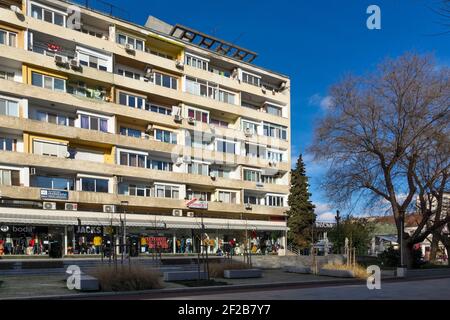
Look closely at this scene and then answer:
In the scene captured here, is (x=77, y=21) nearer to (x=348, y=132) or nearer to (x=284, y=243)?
(x=348, y=132)

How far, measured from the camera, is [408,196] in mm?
37875

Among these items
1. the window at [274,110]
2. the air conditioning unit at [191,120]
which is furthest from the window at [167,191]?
the window at [274,110]

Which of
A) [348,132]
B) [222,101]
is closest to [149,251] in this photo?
[222,101]

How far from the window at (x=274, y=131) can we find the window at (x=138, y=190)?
60.6 ft

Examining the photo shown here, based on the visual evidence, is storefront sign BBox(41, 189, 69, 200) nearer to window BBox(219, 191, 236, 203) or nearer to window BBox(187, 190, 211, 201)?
window BBox(187, 190, 211, 201)

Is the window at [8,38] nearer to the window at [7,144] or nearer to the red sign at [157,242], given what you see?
the window at [7,144]

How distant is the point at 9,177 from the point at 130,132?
44.2 ft

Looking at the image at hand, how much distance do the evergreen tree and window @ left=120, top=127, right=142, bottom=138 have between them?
2183cm

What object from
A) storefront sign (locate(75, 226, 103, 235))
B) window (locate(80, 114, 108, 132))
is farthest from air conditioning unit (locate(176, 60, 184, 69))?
storefront sign (locate(75, 226, 103, 235))

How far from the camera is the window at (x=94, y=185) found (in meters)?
46.2

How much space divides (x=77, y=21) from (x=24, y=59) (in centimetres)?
693

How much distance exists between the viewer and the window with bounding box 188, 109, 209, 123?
5641 cm

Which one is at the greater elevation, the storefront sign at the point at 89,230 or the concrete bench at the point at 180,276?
the storefront sign at the point at 89,230

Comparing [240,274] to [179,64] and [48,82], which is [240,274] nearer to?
[48,82]
